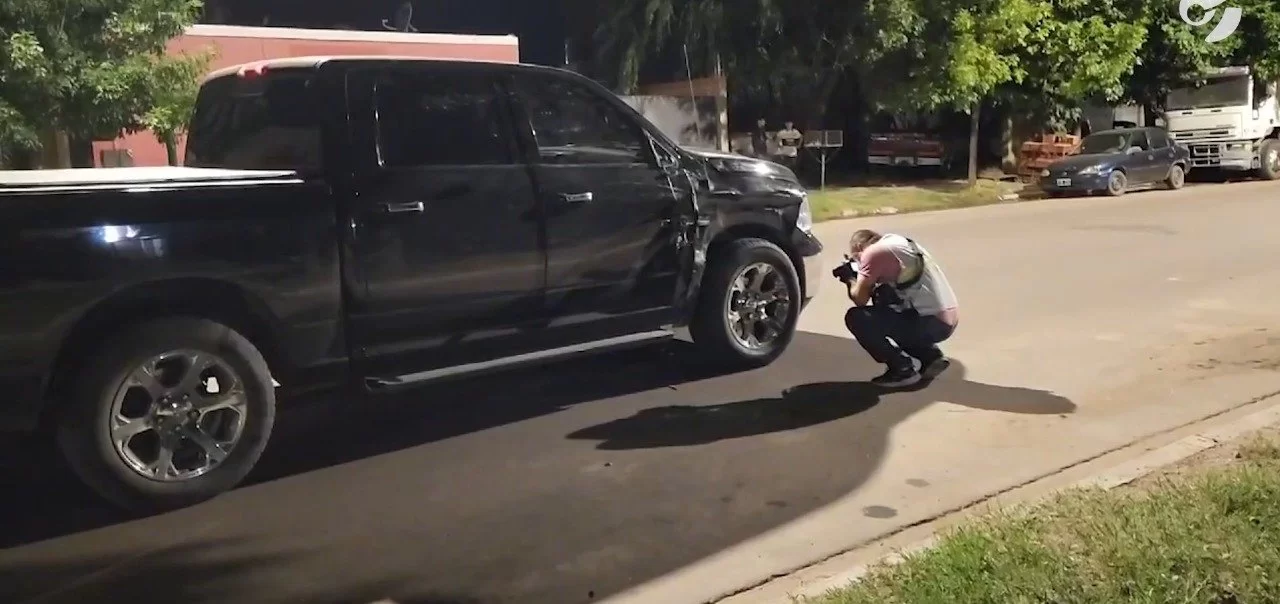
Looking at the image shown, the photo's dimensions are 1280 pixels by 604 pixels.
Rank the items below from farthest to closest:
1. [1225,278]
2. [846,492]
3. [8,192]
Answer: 1. [1225,278]
2. [846,492]
3. [8,192]

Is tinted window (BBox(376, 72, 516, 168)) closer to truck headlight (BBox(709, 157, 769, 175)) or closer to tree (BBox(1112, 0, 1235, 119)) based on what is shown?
truck headlight (BBox(709, 157, 769, 175))

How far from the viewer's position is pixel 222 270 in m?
4.71

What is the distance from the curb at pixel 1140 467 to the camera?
3.89 m

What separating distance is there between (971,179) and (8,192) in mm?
22692

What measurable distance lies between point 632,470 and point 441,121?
1.90 meters

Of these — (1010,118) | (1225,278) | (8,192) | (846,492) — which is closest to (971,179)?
(1010,118)

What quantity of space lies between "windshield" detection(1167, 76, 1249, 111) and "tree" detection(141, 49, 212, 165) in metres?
21.4

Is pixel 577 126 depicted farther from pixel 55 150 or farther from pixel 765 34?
pixel 765 34

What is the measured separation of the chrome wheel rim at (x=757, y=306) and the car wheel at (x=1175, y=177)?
18.8 metres

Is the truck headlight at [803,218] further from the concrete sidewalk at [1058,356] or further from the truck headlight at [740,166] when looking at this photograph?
the concrete sidewalk at [1058,356]

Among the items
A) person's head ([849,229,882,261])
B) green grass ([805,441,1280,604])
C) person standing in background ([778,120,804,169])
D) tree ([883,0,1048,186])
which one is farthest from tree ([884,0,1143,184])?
green grass ([805,441,1280,604])

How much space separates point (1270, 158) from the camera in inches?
968

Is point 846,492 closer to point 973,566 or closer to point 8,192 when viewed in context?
point 973,566

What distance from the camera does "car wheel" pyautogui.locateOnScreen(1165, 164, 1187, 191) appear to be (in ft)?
75.8
